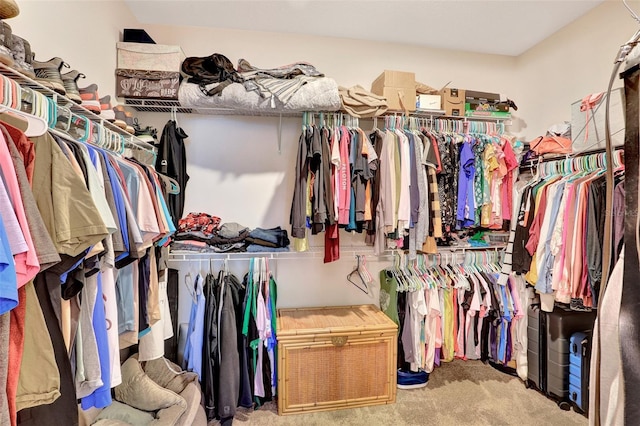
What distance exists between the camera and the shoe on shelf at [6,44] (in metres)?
0.87

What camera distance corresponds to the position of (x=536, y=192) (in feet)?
7.14

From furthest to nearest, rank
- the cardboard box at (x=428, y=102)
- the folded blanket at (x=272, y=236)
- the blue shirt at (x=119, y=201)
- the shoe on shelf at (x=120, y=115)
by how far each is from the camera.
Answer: the cardboard box at (x=428, y=102) < the folded blanket at (x=272, y=236) < the shoe on shelf at (x=120, y=115) < the blue shirt at (x=119, y=201)

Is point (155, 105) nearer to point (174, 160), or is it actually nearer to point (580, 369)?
point (174, 160)

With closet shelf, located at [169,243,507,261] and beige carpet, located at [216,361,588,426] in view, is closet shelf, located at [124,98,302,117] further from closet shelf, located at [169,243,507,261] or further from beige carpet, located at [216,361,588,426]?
beige carpet, located at [216,361,588,426]

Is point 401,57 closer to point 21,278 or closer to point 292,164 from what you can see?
point 292,164

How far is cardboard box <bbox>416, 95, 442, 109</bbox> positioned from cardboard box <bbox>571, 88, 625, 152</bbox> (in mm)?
880

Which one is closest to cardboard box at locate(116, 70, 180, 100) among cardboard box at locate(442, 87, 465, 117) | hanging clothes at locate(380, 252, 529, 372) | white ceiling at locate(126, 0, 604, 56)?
white ceiling at locate(126, 0, 604, 56)

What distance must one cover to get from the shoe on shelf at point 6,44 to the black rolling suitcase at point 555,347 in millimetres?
3029

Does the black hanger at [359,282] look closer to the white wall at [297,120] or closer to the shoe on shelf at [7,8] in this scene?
Result: the white wall at [297,120]

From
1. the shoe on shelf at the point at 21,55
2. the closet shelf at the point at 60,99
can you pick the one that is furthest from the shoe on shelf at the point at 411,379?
the shoe on shelf at the point at 21,55

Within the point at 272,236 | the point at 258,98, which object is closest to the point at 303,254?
the point at 272,236

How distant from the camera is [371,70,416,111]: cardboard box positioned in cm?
233

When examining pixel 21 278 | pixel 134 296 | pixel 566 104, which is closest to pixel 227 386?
pixel 134 296

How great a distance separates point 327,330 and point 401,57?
2.31m
